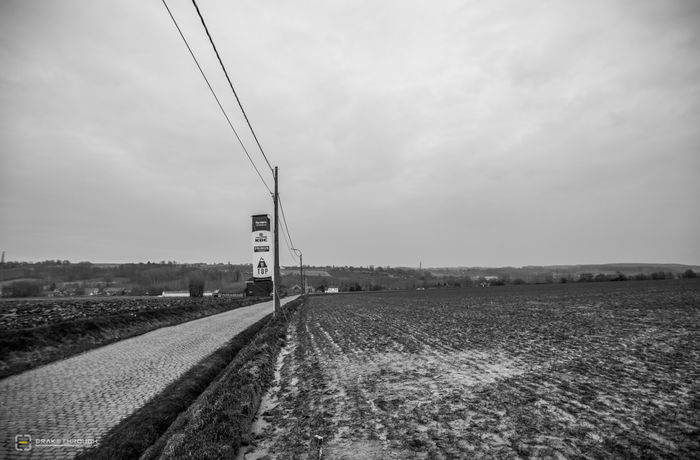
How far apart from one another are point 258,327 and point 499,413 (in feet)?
53.3

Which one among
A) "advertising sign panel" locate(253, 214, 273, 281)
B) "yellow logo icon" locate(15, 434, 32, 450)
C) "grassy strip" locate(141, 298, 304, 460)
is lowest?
"yellow logo icon" locate(15, 434, 32, 450)

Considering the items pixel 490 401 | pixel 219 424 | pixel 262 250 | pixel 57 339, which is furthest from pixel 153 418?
pixel 262 250

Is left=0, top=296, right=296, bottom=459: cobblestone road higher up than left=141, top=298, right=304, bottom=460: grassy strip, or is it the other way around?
left=141, top=298, right=304, bottom=460: grassy strip

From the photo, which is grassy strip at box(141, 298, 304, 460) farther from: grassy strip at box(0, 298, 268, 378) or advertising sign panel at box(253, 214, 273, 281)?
advertising sign panel at box(253, 214, 273, 281)

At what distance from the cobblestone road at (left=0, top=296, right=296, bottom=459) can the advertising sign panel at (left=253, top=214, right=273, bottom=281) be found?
6.39m

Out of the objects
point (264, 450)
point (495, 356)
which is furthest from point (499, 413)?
point (495, 356)

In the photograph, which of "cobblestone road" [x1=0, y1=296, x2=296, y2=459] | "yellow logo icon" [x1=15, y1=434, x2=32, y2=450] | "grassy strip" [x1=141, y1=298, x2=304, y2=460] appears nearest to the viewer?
"grassy strip" [x1=141, y1=298, x2=304, y2=460]

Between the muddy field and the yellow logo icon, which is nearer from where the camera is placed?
the muddy field

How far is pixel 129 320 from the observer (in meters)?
20.6

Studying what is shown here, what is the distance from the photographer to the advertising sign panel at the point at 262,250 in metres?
19.5

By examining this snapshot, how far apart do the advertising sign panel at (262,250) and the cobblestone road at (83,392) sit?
6.39 m

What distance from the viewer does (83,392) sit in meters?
7.64

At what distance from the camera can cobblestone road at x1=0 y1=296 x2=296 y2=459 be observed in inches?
216

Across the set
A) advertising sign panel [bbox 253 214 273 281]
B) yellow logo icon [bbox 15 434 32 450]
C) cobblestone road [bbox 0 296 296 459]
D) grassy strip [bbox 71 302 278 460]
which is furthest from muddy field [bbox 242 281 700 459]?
advertising sign panel [bbox 253 214 273 281]
